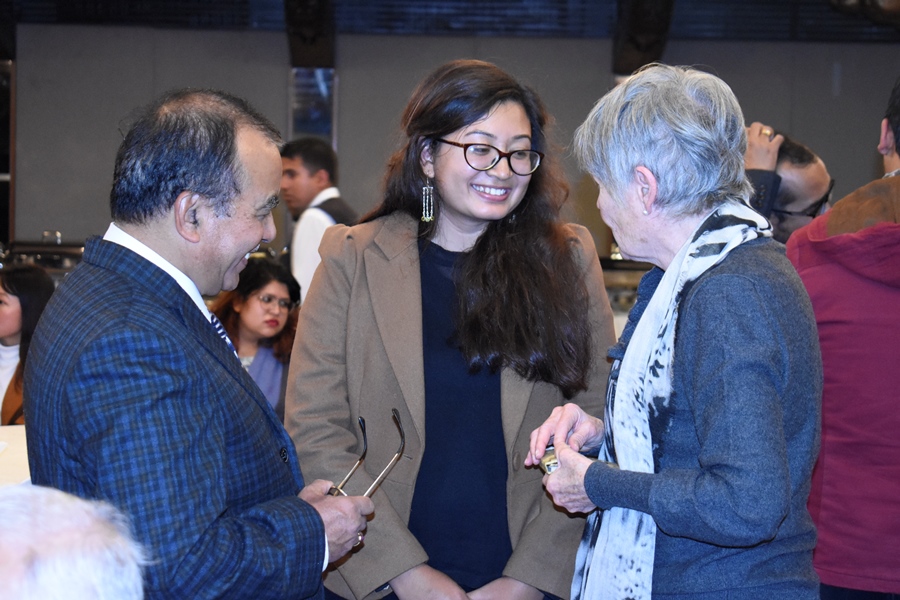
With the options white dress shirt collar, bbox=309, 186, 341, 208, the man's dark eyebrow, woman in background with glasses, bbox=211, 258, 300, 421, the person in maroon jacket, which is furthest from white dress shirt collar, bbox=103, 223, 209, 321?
white dress shirt collar, bbox=309, 186, 341, 208

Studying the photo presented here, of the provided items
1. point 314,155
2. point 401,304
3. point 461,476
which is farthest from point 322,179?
point 461,476

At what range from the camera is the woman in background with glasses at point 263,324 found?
3.62 meters

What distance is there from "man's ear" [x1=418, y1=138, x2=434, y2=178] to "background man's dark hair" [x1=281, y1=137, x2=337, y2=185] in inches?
105

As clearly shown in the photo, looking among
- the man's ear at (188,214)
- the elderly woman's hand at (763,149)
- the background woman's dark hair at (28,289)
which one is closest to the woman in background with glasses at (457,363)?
the man's ear at (188,214)

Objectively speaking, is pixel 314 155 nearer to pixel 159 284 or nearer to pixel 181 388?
pixel 159 284

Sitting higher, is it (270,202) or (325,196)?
(270,202)

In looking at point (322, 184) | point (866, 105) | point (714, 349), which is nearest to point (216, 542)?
point (714, 349)

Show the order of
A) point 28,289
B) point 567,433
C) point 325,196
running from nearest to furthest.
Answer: point 567,433
point 28,289
point 325,196

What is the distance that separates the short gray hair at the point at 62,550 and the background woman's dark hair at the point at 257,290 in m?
2.68

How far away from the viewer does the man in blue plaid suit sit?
3.60 feet

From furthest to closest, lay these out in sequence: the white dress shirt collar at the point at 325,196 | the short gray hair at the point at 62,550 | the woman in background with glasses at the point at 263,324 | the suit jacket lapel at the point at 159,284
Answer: the white dress shirt collar at the point at 325,196, the woman in background with glasses at the point at 263,324, the suit jacket lapel at the point at 159,284, the short gray hair at the point at 62,550

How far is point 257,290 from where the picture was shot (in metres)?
3.65

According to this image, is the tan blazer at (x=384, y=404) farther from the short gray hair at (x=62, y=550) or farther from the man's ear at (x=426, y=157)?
the short gray hair at (x=62, y=550)

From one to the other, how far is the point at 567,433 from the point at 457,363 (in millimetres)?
341
